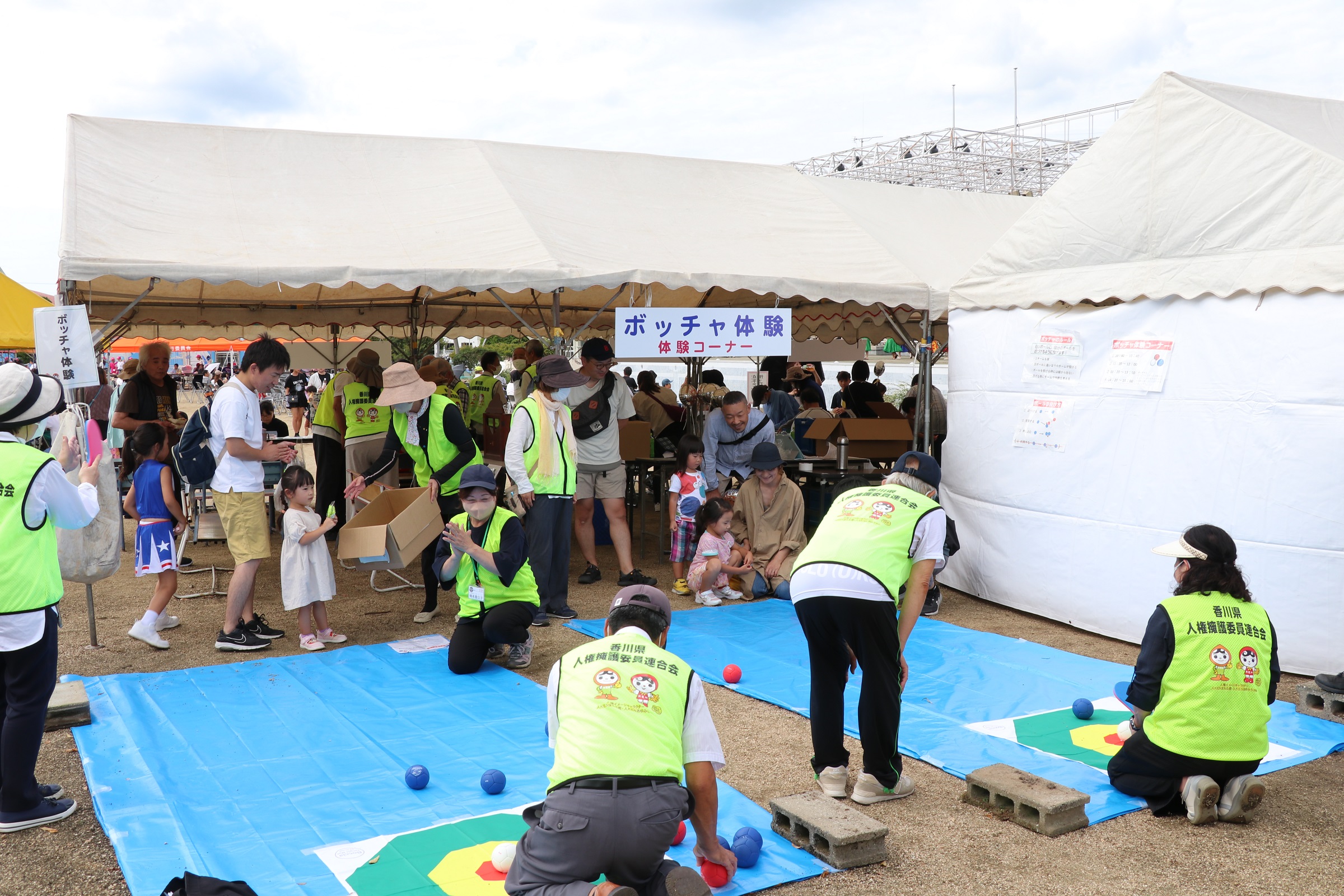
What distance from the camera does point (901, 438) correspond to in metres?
9.30

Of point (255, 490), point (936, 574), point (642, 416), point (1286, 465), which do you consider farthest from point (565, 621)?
point (1286, 465)

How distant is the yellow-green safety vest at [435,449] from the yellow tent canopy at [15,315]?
403 cm

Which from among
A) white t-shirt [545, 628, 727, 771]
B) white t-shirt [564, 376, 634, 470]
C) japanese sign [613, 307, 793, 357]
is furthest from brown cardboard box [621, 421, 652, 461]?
white t-shirt [545, 628, 727, 771]

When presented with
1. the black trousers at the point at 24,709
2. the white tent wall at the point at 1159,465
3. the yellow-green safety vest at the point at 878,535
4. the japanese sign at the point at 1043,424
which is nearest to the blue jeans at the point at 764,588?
the white tent wall at the point at 1159,465

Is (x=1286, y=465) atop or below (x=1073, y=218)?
below

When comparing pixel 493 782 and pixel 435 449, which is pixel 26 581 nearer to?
pixel 493 782

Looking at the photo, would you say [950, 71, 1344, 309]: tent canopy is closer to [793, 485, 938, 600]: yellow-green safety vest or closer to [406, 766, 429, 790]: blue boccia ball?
[793, 485, 938, 600]: yellow-green safety vest

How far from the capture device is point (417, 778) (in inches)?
153

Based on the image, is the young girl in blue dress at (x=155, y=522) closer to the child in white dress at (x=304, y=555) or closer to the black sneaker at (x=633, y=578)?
the child in white dress at (x=304, y=555)

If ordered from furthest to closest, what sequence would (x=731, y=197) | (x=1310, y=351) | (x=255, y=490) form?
1. (x=731, y=197)
2. (x=255, y=490)
3. (x=1310, y=351)

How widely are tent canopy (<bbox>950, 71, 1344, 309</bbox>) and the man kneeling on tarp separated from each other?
4.42 m

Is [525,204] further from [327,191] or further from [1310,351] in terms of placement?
[1310,351]

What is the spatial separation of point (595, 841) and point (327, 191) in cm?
628

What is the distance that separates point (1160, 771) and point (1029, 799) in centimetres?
54
